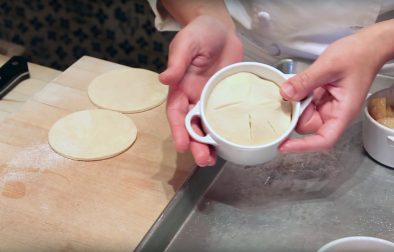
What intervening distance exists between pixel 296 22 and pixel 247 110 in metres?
0.35

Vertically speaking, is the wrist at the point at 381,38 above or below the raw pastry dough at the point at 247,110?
above

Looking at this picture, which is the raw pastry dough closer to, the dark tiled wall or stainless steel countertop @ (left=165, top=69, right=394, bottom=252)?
stainless steel countertop @ (left=165, top=69, right=394, bottom=252)

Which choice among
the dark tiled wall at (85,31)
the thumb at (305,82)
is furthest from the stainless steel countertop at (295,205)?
the dark tiled wall at (85,31)

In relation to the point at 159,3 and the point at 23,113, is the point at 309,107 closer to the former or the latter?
the point at 159,3

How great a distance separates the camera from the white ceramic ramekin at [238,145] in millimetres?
718

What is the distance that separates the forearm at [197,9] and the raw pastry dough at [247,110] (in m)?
0.27

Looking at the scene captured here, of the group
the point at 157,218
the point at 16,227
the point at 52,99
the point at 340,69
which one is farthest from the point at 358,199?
the point at 52,99

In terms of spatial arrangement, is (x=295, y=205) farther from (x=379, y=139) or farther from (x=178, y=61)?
(x=178, y=61)

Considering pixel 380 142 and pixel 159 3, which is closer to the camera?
→ pixel 380 142

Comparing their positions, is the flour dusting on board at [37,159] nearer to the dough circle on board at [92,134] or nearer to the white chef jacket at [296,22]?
the dough circle on board at [92,134]

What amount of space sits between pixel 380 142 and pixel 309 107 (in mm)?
182

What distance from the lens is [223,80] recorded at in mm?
800

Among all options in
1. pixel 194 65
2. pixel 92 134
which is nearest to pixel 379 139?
pixel 194 65

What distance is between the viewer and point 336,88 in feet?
2.71
